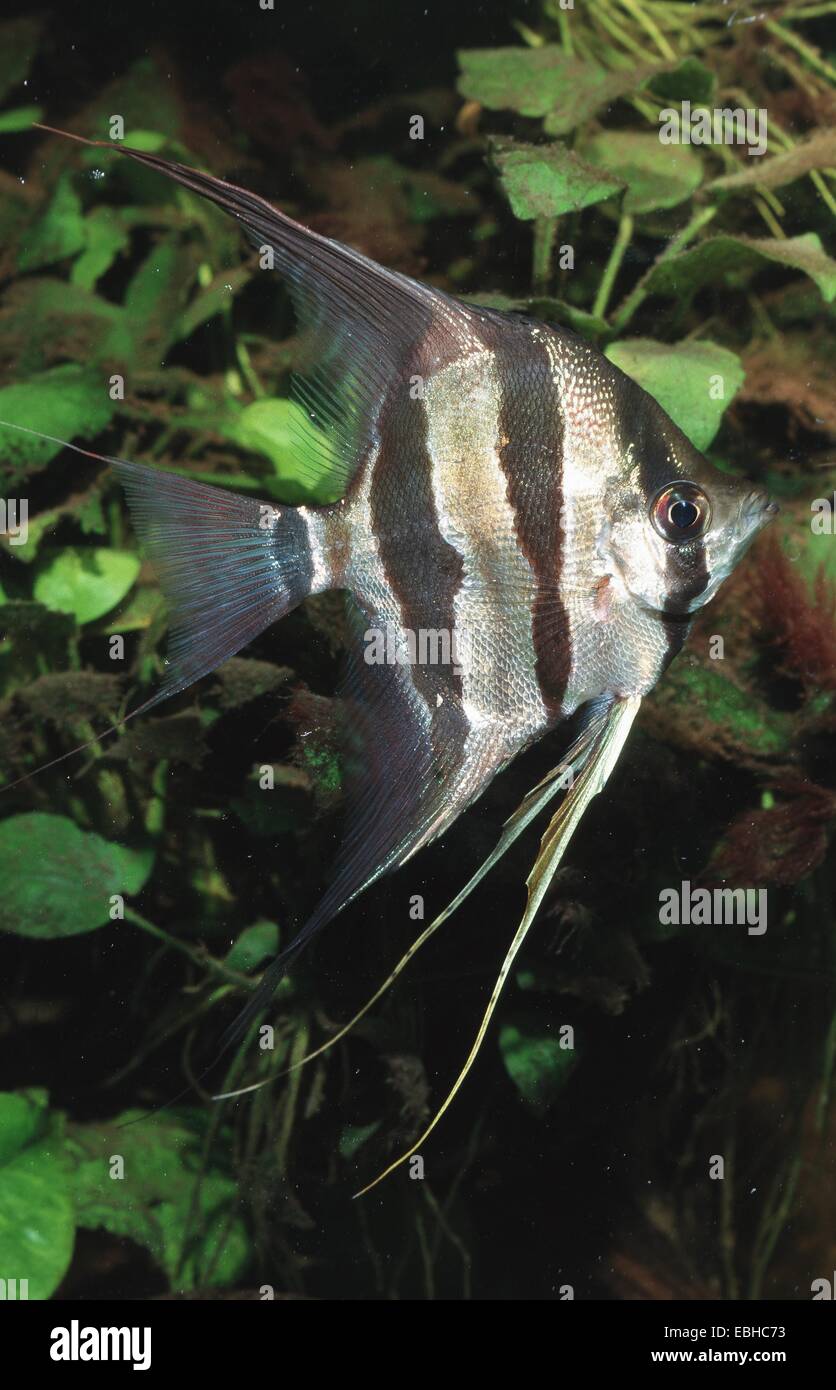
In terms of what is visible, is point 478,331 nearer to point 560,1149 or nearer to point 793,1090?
point 560,1149

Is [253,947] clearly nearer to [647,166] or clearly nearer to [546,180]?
[546,180]

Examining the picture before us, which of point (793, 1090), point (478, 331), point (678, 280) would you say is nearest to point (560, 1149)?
point (793, 1090)

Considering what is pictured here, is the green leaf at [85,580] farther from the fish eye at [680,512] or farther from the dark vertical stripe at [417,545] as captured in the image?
the fish eye at [680,512]

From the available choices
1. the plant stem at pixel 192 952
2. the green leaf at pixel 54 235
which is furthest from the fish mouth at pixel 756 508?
the green leaf at pixel 54 235

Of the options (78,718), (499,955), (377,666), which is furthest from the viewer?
(78,718)

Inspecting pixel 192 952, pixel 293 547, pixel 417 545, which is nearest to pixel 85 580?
pixel 192 952
